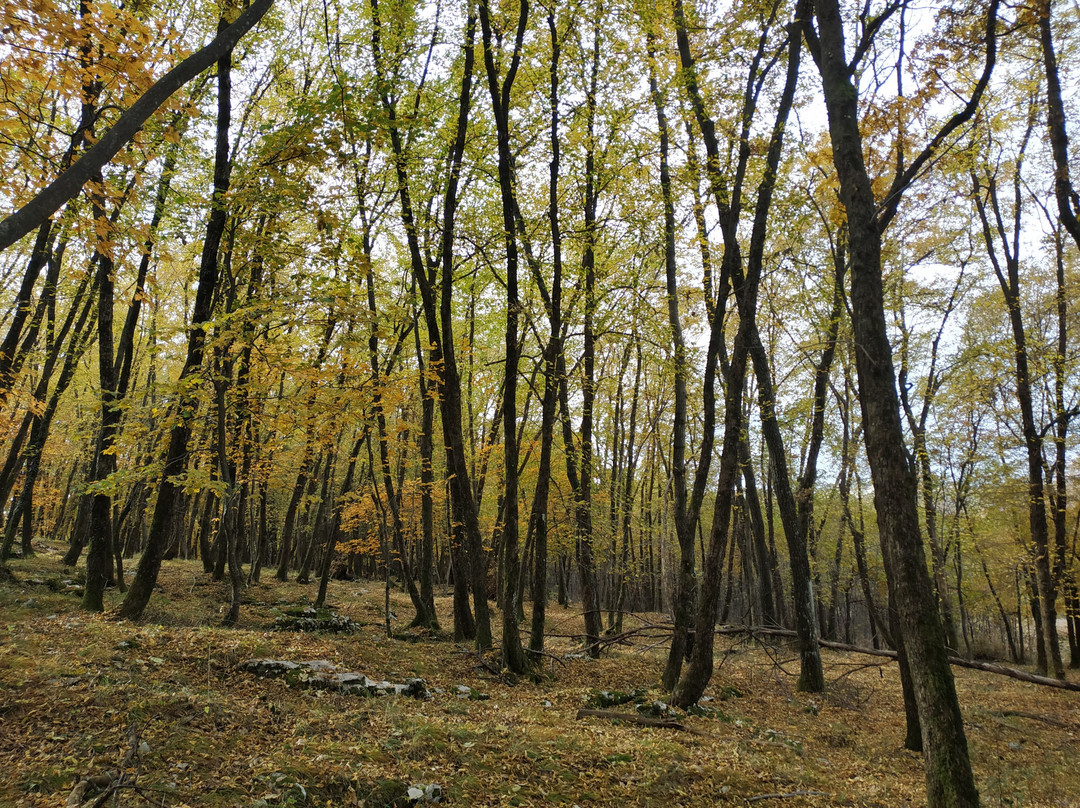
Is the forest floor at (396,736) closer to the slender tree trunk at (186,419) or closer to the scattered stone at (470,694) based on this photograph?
the scattered stone at (470,694)

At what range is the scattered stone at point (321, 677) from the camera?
6376 mm

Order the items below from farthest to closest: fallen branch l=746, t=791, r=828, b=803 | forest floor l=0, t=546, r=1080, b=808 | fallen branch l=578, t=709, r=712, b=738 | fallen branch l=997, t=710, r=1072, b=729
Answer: fallen branch l=997, t=710, r=1072, b=729, fallen branch l=578, t=709, r=712, b=738, fallen branch l=746, t=791, r=828, b=803, forest floor l=0, t=546, r=1080, b=808

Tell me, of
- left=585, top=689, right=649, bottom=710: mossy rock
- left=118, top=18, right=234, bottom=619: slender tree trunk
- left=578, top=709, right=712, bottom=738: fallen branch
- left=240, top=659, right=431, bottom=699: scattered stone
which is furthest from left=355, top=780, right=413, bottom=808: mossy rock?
left=118, top=18, right=234, bottom=619: slender tree trunk

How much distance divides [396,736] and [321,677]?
6.11 ft

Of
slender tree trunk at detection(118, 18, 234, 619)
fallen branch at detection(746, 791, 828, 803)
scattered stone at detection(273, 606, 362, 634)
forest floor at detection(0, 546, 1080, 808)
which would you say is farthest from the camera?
scattered stone at detection(273, 606, 362, 634)

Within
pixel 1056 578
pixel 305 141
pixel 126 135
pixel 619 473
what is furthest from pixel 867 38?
pixel 619 473

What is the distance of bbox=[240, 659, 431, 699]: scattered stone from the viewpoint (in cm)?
638

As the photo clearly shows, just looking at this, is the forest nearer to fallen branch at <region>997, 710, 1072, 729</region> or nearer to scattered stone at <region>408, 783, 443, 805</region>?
fallen branch at <region>997, 710, 1072, 729</region>

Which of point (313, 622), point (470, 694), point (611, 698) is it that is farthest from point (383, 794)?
point (313, 622)

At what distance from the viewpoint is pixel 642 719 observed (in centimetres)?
716

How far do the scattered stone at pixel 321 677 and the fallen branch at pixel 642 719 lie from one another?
7.33ft

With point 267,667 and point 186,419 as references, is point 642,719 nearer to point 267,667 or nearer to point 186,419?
point 267,667

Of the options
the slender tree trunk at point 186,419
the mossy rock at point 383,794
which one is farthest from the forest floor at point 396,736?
the slender tree trunk at point 186,419

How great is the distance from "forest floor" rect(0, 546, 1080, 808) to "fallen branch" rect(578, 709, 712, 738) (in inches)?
4.5
